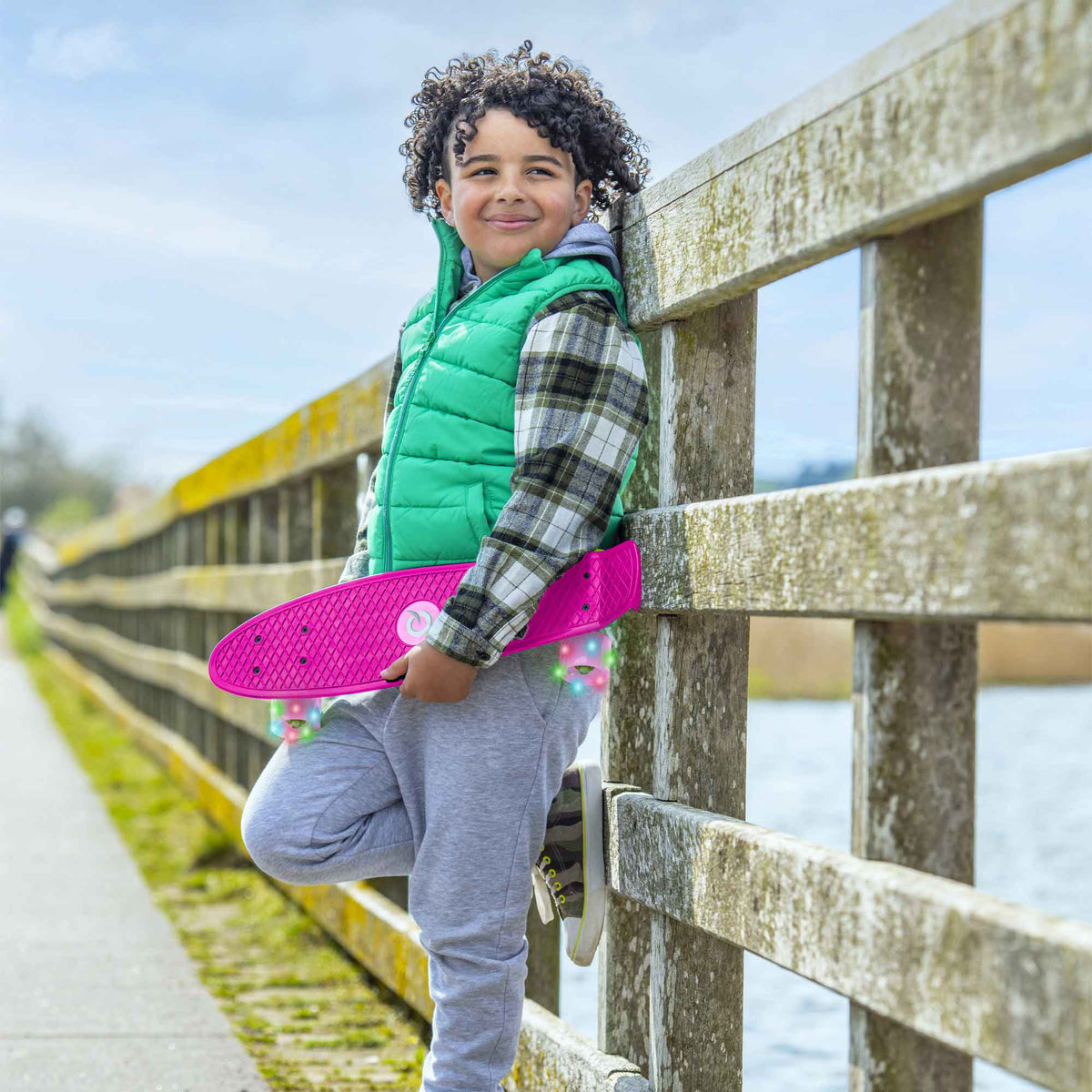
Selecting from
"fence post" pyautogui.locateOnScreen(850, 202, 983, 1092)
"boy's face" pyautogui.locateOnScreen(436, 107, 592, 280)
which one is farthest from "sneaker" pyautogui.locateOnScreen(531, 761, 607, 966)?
"boy's face" pyautogui.locateOnScreen(436, 107, 592, 280)

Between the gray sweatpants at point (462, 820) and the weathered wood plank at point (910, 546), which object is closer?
the weathered wood plank at point (910, 546)

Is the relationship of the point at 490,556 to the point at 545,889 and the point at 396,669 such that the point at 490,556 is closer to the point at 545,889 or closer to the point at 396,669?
the point at 396,669

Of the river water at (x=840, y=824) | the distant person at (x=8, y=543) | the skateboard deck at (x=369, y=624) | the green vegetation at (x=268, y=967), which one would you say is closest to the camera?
the skateboard deck at (x=369, y=624)

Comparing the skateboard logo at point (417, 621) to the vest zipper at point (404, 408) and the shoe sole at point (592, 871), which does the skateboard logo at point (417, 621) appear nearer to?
the vest zipper at point (404, 408)

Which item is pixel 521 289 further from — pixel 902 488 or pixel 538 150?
pixel 902 488

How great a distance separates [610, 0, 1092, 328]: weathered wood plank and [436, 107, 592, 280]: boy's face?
8.4 inches

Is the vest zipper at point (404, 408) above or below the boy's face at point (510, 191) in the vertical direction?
below

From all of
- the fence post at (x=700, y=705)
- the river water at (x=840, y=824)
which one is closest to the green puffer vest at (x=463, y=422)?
the fence post at (x=700, y=705)

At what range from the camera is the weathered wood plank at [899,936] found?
47.8 inches

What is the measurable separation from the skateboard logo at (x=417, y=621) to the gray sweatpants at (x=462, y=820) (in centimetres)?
11

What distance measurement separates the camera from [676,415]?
2.00 meters

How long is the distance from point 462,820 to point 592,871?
200mm

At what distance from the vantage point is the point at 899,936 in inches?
55.6

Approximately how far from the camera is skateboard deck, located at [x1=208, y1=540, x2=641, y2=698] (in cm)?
205
